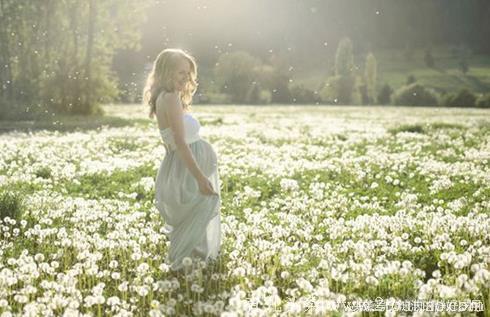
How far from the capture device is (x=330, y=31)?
157500mm

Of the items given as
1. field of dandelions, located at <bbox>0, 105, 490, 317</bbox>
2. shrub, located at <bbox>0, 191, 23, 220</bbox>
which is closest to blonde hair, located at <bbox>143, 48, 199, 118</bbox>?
field of dandelions, located at <bbox>0, 105, 490, 317</bbox>

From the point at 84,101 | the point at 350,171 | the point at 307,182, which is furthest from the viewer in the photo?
the point at 84,101

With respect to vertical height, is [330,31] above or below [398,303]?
above

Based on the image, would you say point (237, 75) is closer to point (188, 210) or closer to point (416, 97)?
point (416, 97)

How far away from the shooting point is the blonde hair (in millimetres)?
7051

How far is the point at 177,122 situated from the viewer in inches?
274

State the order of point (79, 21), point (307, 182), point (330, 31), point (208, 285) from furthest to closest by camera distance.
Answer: point (330, 31) → point (79, 21) → point (307, 182) → point (208, 285)

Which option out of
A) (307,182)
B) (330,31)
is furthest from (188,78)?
(330,31)

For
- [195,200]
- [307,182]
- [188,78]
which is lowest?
[307,182]

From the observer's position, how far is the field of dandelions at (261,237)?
5.93 metres

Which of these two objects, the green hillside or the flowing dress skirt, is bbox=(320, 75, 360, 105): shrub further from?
the flowing dress skirt

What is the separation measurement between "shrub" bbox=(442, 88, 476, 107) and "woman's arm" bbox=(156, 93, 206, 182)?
71233mm

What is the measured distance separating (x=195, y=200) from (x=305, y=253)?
5.08ft

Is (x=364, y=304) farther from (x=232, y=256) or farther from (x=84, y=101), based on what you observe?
(x=84, y=101)
